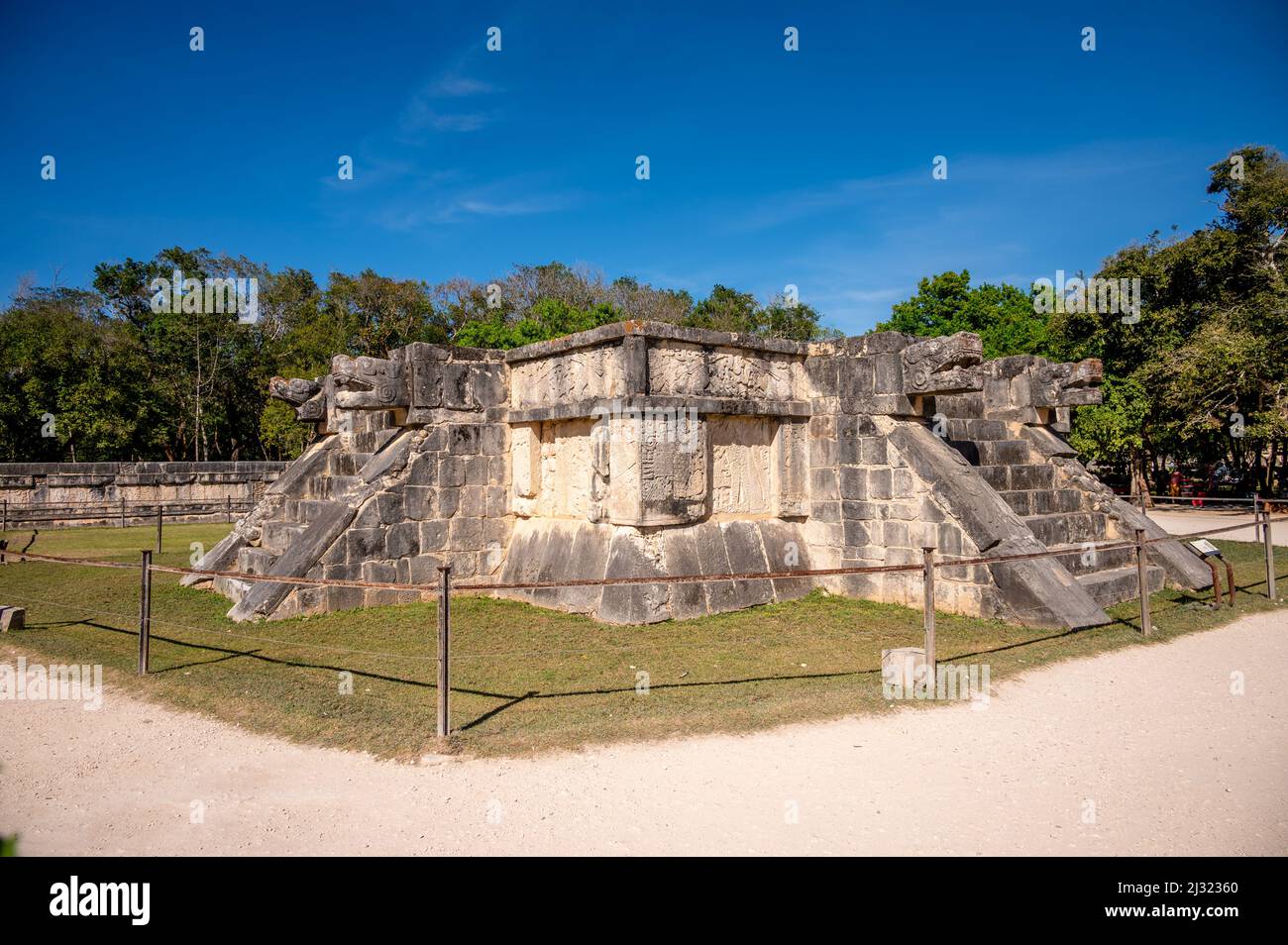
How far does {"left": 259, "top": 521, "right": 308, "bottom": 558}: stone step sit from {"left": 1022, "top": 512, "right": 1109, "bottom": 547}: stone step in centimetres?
838

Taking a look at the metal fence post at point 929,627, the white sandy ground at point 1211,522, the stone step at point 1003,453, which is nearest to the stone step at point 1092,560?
the stone step at point 1003,453

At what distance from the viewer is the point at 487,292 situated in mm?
36312

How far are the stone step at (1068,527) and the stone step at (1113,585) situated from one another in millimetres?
570

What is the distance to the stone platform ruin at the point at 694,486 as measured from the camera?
24.9ft

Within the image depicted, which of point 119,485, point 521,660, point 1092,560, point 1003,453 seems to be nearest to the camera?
point 521,660

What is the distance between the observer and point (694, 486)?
7891mm

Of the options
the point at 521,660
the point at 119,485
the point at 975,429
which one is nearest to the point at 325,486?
the point at 521,660

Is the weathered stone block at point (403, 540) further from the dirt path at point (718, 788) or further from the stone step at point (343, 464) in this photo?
the dirt path at point (718, 788)

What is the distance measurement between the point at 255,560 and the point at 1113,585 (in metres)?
9.70

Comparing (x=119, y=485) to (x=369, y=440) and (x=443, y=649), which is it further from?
(x=443, y=649)

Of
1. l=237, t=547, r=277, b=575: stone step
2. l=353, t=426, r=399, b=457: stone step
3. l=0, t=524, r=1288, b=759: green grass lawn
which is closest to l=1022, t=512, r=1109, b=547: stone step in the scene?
l=0, t=524, r=1288, b=759: green grass lawn

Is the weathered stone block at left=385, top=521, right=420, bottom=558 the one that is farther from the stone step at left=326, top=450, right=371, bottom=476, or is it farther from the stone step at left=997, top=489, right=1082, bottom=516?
the stone step at left=997, top=489, right=1082, bottom=516

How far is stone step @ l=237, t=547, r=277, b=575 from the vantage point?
9047 millimetres
